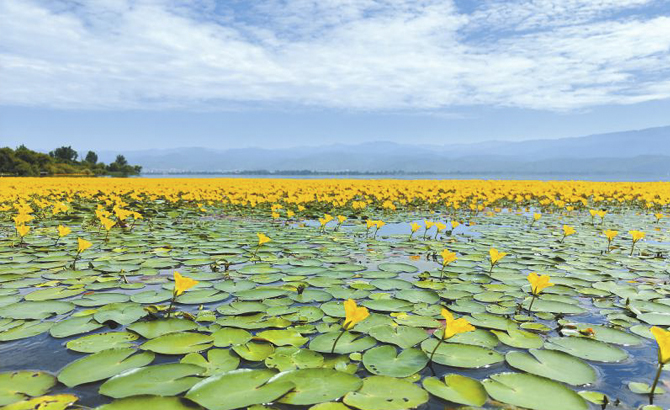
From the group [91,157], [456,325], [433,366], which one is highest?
[91,157]

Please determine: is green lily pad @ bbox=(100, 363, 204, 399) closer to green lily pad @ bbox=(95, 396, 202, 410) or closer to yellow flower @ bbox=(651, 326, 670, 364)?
green lily pad @ bbox=(95, 396, 202, 410)

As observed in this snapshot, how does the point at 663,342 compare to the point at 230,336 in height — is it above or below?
above

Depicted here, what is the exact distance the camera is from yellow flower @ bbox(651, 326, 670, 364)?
5.41 ft

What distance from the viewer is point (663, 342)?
1664 millimetres

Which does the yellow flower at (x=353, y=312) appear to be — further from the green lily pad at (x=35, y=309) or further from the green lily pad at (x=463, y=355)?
the green lily pad at (x=35, y=309)

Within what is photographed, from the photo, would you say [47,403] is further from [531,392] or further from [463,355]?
[531,392]

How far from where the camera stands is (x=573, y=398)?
1.78 metres

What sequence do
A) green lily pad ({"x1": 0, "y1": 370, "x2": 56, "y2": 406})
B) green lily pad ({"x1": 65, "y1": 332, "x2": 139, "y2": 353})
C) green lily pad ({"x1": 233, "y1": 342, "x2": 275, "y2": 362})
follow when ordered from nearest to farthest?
green lily pad ({"x1": 0, "y1": 370, "x2": 56, "y2": 406})
green lily pad ({"x1": 233, "y1": 342, "x2": 275, "y2": 362})
green lily pad ({"x1": 65, "y1": 332, "x2": 139, "y2": 353})

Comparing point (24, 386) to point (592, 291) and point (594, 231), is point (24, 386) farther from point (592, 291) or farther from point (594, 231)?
point (594, 231)

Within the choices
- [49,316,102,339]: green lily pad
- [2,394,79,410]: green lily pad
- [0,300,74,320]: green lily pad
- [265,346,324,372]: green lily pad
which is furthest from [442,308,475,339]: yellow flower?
[0,300,74,320]: green lily pad

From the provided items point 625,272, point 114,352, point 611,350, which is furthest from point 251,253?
point 625,272

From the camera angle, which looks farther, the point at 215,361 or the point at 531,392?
the point at 215,361

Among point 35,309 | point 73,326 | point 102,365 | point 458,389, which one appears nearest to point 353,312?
point 458,389

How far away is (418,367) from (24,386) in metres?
1.96
